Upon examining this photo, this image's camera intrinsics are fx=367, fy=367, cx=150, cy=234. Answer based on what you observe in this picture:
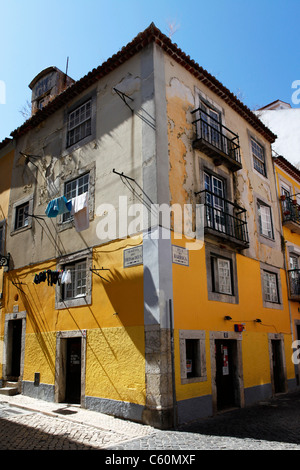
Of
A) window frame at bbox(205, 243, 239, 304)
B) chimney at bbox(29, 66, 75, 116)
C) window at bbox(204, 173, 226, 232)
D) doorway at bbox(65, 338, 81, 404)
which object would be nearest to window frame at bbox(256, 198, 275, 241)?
window at bbox(204, 173, 226, 232)

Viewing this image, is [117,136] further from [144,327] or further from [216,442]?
[216,442]

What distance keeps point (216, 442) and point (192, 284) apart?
140 inches

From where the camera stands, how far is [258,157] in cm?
1438

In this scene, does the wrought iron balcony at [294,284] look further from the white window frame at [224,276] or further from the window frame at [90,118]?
the window frame at [90,118]

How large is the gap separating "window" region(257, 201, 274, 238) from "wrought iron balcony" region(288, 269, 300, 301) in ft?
5.58

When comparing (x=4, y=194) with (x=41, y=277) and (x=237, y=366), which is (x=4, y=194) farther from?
(x=237, y=366)

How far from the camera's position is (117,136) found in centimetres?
1041

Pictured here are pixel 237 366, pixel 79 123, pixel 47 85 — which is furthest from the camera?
pixel 47 85

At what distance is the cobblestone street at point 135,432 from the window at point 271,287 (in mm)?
3997

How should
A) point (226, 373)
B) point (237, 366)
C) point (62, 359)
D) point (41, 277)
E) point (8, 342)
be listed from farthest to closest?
point (8, 342)
point (41, 277)
point (62, 359)
point (237, 366)
point (226, 373)

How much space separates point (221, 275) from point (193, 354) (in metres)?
2.55

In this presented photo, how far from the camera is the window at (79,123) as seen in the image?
1172 cm

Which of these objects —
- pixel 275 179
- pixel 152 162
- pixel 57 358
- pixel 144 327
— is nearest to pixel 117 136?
pixel 152 162

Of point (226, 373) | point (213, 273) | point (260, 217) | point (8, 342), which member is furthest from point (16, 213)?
point (226, 373)
